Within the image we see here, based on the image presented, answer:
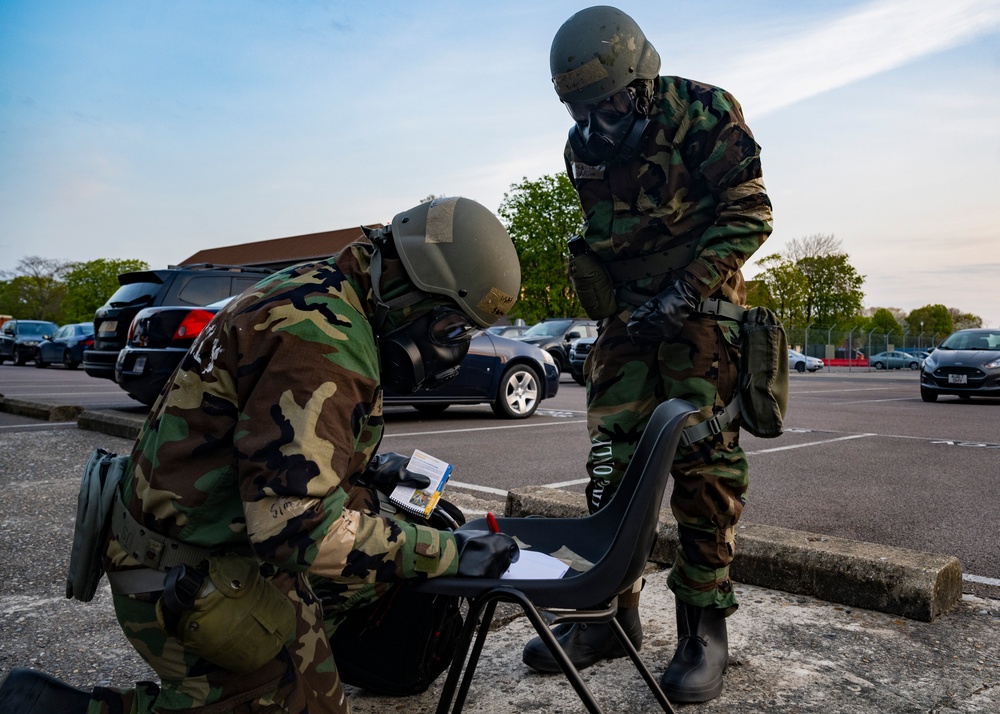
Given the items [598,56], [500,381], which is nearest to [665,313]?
[598,56]

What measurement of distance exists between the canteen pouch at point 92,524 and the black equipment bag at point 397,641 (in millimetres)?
749

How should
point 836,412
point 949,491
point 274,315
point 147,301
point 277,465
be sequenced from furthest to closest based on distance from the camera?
point 836,412 → point 147,301 → point 949,491 → point 274,315 → point 277,465

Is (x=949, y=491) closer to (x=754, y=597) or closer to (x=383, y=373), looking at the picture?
(x=754, y=597)

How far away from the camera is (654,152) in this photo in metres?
2.77

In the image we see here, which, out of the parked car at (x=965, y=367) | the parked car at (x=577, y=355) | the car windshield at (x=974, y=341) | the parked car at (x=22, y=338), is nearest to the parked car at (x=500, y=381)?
the parked car at (x=577, y=355)

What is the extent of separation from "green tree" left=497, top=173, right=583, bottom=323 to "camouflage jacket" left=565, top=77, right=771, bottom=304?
145 ft

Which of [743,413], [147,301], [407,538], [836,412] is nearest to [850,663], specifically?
[743,413]

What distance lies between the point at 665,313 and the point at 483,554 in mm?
1083

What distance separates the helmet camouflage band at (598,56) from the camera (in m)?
2.62

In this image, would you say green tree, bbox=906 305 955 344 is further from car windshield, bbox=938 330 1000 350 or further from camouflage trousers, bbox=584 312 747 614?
camouflage trousers, bbox=584 312 747 614

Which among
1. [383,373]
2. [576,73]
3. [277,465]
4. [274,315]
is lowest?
[277,465]

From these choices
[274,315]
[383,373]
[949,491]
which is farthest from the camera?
[949,491]

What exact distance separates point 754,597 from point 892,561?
55 cm

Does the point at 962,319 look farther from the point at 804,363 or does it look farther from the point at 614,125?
the point at 614,125
